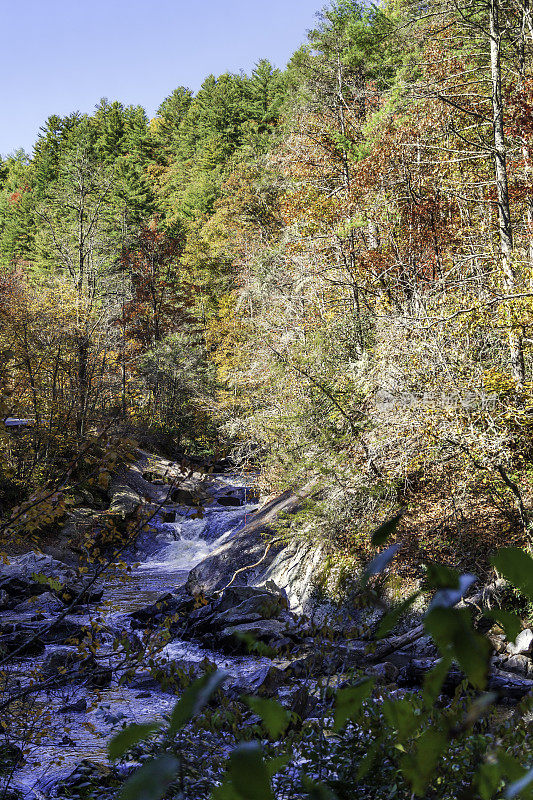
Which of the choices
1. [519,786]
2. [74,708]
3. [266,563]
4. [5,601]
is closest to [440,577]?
[519,786]

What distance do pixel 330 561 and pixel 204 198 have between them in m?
29.4

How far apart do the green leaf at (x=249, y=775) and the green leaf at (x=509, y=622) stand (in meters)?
0.29

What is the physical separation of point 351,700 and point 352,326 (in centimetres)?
1186

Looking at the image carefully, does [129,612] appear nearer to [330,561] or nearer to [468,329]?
[330,561]

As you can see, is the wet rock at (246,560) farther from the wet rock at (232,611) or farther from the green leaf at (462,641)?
the green leaf at (462,641)

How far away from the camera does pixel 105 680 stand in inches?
277

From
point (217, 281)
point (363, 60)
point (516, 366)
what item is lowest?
point (516, 366)

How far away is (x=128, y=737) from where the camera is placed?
0.60 m

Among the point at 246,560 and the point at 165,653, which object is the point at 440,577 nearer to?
the point at 165,653

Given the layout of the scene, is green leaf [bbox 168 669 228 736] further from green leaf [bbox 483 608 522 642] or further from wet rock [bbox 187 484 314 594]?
wet rock [bbox 187 484 314 594]

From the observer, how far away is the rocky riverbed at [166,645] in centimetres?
416

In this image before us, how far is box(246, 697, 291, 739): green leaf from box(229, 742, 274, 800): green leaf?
0.76 feet

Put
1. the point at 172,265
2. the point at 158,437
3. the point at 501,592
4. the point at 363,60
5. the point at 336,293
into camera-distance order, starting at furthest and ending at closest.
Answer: the point at 172,265 < the point at 158,437 < the point at 363,60 < the point at 336,293 < the point at 501,592

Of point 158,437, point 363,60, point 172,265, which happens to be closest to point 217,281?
point 172,265
